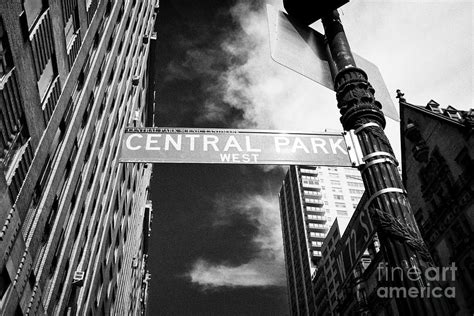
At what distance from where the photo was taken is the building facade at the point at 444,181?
24.4 meters

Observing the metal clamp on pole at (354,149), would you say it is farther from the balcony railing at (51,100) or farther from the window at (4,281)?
the balcony railing at (51,100)

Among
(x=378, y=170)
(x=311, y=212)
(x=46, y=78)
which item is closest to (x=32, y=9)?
(x=46, y=78)

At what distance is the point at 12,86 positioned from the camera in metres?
11.9

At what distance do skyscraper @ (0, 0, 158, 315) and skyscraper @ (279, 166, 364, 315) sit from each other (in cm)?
8092

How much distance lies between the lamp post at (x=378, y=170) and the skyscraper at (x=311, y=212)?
334ft

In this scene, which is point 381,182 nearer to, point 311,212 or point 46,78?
point 46,78

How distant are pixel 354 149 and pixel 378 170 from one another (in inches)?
19.4

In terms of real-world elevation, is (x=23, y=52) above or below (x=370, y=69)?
above

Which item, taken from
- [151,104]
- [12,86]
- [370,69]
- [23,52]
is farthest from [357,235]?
[151,104]

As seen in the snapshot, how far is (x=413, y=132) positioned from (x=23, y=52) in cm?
2972

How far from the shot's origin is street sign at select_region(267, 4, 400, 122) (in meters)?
5.70

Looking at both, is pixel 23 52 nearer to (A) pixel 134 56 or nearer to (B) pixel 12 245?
(B) pixel 12 245

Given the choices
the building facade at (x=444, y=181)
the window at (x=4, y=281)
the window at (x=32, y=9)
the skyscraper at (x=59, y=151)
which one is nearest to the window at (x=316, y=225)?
the building facade at (x=444, y=181)

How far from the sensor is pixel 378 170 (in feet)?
14.7
